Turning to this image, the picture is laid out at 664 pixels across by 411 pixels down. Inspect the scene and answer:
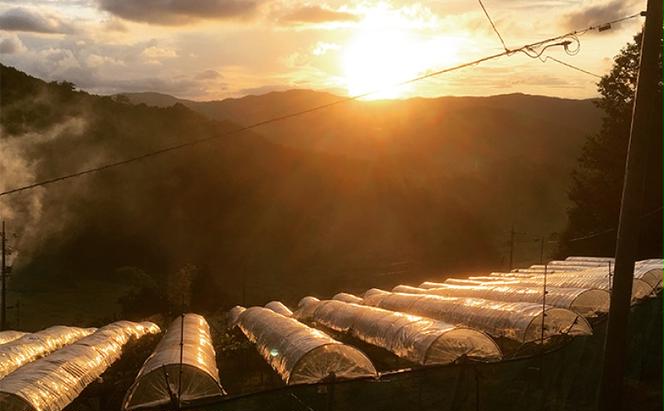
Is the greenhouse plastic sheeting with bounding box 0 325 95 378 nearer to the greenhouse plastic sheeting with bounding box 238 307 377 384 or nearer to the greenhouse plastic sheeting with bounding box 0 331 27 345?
the greenhouse plastic sheeting with bounding box 0 331 27 345

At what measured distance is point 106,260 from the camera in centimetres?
6806

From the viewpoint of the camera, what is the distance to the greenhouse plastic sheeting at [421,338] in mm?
16031

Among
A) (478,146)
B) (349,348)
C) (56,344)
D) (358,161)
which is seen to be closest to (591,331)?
(349,348)

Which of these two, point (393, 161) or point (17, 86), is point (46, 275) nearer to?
point (17, 86)

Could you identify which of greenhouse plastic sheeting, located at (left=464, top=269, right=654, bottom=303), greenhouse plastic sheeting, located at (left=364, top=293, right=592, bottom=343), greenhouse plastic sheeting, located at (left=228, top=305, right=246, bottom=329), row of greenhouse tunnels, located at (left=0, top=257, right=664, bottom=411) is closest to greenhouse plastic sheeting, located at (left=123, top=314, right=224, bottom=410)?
row of greenhouse tunnels, located at (left=0, top=257, right=664, bottom=411)

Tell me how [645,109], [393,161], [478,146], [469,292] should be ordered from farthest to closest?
[478,146], [393,161], [469,292], [645,109]

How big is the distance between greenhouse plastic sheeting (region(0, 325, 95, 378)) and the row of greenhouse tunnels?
0.19ft

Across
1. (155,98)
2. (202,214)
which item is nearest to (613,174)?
(202,214)

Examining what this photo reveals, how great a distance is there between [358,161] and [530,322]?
7919 centimetres

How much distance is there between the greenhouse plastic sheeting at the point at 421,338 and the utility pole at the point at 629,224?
316 centimetres

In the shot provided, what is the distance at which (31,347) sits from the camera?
20.0 m

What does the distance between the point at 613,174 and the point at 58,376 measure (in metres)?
42.9

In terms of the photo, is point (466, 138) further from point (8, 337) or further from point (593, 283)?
point (8, 337)

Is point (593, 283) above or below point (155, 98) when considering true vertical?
below
